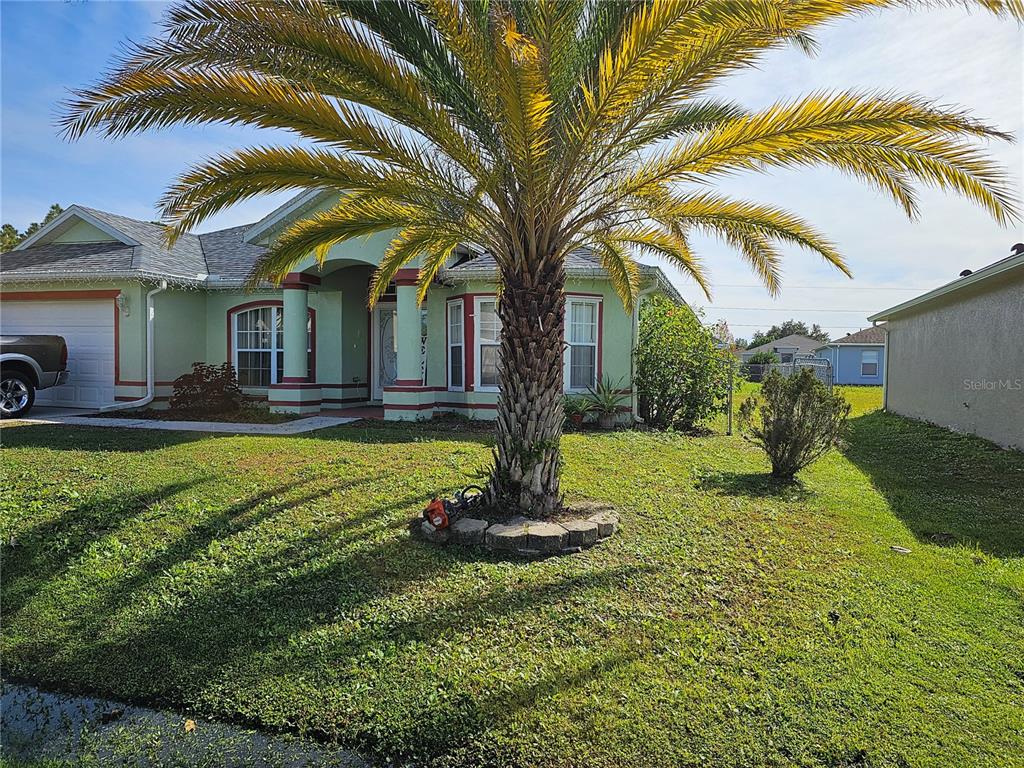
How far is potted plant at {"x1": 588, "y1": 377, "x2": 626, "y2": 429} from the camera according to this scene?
41.4 feet

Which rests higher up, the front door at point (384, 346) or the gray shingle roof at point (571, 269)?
the gray shingle roof at point (571, 269)

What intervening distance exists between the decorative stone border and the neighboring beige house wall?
357 inches

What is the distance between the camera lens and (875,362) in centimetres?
4144

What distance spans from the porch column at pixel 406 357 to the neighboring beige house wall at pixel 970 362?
36.0 feet

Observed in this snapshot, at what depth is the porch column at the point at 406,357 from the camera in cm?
1268

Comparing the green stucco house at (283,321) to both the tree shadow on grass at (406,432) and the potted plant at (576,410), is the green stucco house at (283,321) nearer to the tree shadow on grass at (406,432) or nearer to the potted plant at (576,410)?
the tree shadow on grass at (406,432)

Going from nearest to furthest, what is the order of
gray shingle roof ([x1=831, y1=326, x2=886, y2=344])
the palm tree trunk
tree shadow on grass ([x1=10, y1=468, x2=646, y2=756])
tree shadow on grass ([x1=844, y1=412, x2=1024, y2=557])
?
tree shadow on grass ([x1=10, y1=468, x2=646, y2=756]) → the palm tree trunk → tree shadow on grass ([x1=844, y1=412, x2=1024, y2=557]) → gray shingle roof ([x1=831, y1=326, x2=886, y2=344])

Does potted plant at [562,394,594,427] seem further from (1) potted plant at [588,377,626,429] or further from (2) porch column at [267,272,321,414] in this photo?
(2) porch column at [267,272,321,414]

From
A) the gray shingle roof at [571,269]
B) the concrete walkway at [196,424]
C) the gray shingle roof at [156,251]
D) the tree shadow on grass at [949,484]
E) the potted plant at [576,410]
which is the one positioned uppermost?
the gray shingle roof at [156,251]

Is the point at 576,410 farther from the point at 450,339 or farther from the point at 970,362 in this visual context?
the point at 970,362

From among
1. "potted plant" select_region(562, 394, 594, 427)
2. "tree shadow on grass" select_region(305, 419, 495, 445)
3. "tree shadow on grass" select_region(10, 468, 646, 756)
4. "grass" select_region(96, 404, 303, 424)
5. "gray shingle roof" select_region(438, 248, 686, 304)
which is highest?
"gray shingle roof" select_region(438, 248, 686, 304)

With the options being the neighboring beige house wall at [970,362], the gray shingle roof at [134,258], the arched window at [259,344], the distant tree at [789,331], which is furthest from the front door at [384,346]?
the distant tree at [789,331]

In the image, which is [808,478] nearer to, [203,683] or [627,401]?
[627,401]

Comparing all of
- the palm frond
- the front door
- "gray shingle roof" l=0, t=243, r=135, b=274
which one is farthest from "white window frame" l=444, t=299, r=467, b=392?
"gray shingle roof" l=0, t=243, r=135, b=274
